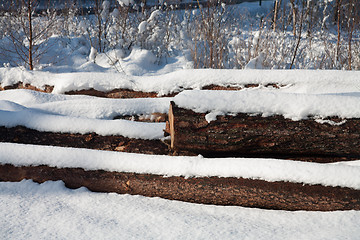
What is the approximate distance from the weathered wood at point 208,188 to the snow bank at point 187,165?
3 cm

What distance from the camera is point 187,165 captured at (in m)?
1.38

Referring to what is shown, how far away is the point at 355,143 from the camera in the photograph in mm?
1402

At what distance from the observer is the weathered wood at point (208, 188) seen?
1.27 metres

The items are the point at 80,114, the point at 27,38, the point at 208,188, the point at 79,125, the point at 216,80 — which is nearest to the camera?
the point at 208,188

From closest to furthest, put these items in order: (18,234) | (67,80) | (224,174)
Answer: (18,234) < (224,174) < (67,80)

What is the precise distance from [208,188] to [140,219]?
1.19 ft

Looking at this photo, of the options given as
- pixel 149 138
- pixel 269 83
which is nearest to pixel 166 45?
pixel 269 83

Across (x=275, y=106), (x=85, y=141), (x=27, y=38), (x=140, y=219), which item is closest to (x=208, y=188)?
(x=140, y=219)

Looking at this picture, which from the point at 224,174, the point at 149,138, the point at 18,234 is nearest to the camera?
the point at 18,234

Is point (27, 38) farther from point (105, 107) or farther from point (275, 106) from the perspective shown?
point (275, 106)

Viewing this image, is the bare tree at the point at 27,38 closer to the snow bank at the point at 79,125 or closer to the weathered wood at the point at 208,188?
the snow bank at the point at 79,125

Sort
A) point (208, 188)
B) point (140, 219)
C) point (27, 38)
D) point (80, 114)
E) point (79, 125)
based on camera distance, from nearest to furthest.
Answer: point (140, 219) → point (208, 188) → point (79, 125) → point (80, 114) → point (27, 38)

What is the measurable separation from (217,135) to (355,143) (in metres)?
0.71

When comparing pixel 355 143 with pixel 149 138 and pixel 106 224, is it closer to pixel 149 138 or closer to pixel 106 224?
pixel 149 138
